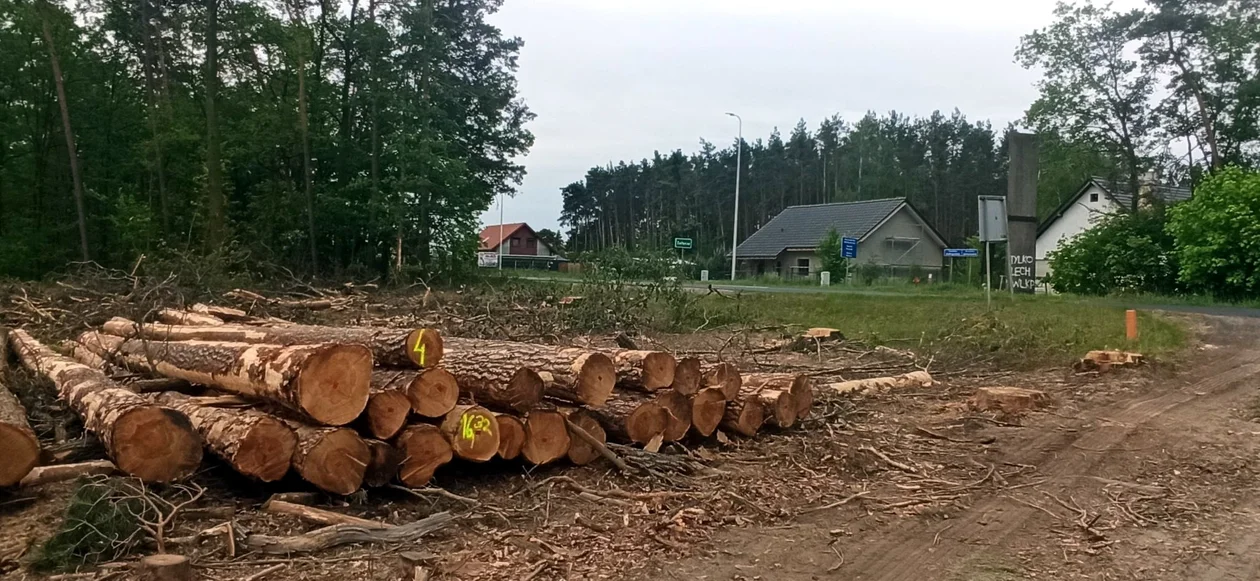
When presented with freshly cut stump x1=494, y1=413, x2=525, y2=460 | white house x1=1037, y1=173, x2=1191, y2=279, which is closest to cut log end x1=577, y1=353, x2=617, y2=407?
freshly cut stump x1=494, y1=413, x2=525, y2=460

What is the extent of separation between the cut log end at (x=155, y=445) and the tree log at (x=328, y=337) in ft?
3.08

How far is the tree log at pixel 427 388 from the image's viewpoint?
5.14m

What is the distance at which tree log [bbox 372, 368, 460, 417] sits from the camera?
202 inches

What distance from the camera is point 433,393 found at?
519 cm

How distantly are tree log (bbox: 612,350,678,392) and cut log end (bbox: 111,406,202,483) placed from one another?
272 centimetres

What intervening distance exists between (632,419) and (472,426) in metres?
1.19

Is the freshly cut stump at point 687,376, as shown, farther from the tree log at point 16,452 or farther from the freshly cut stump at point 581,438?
the tree log at point 16,452

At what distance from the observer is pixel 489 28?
2914 centimetres

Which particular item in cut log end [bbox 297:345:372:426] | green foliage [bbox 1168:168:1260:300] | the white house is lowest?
cut log end [bbox 297:345:372:426]

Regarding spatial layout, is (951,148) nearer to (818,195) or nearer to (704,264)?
(818,195)

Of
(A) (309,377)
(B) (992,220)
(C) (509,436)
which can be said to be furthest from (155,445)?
(B) (992,220)

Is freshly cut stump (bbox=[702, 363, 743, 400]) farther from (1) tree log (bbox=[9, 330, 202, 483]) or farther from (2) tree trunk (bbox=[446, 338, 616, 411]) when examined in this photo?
(1) tree log (bbox=[9, 330, 202, 483])

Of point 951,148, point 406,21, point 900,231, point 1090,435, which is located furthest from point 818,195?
point 1090,435

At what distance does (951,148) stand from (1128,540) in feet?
229
